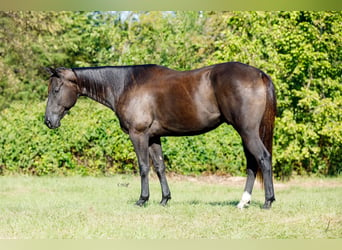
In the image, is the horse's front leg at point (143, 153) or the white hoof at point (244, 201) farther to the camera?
the horse's front leg at point (143, 153)

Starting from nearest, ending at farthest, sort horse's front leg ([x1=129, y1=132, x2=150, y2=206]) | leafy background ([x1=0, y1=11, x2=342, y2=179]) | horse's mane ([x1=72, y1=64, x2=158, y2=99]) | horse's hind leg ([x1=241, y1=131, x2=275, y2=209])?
horse's hind leg ([x1=241, y1=131, x2=275, y2=209]) < horse's front leg ([x1=129, y1=132, x2=150, y2=206]) < horse's mane ([x1=72, y1=64, x2=158, y2=99]) < leafy background ([x1=0, y1=11, x2=342, y2=179])

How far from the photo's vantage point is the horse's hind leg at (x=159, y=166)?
7.40 meters

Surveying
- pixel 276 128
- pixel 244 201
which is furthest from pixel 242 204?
pixel 276 128

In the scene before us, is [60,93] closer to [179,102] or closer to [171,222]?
[179,102]

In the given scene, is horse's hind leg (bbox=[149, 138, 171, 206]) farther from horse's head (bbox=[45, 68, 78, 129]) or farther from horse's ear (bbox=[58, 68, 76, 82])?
horse's ear (bbox=[58, 68, 76, 82])

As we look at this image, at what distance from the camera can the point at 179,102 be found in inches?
276

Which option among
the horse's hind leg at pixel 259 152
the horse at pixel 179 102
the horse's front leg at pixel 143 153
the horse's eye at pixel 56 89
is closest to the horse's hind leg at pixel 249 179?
the horse at pixel 179 102

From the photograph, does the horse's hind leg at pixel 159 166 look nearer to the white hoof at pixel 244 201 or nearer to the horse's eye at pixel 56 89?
the white hoof at pixel 244 201

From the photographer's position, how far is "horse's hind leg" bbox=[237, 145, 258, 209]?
694 centimetres

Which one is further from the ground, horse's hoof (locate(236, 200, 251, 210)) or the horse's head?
the horse's head

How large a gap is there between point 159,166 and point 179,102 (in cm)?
112

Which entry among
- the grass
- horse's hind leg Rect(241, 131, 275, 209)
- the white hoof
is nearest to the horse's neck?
the grass

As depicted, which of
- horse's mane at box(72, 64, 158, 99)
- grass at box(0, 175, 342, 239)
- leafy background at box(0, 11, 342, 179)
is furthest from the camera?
leafy background at box(0, 11, 342, 179)

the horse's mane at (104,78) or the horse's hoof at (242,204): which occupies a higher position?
the horse's mane at (104,78)
